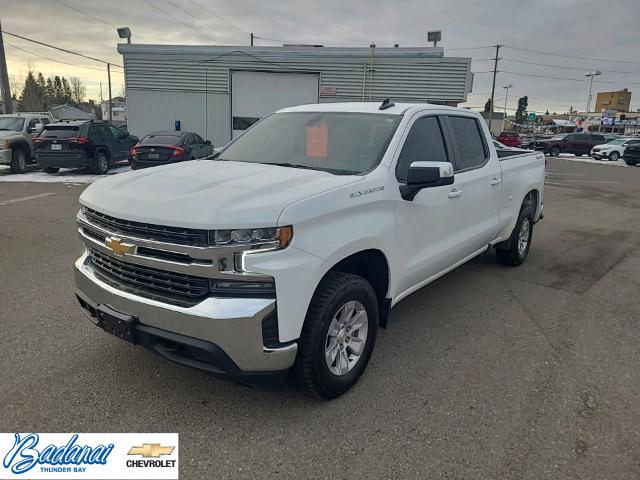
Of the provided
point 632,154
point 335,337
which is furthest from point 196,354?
point 632,154

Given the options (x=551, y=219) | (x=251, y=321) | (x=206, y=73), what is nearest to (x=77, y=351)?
(x=251, y=321)

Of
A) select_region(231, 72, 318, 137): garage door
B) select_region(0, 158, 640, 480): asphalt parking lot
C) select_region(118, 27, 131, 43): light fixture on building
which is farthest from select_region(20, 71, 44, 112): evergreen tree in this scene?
select_region(0, 158, 640, 480): asphalt parking lot

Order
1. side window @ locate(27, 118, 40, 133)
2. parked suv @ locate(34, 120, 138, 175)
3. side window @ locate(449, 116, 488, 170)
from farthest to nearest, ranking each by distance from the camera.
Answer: side window @ locate(27, 118, 40, 133)
parked suv @ locate(34, 120, 138, 175)
side window @ locate(449, 116, 488, 170)

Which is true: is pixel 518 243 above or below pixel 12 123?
below

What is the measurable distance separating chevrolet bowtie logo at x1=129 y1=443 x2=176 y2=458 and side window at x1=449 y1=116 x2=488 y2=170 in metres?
3.25

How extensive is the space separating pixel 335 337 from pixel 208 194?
1176mm

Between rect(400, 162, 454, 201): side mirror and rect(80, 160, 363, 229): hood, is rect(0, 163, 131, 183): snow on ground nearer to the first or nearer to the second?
rect(80, 160, 363, 229): hood

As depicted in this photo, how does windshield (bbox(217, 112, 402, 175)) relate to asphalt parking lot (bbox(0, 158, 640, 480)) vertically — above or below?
above

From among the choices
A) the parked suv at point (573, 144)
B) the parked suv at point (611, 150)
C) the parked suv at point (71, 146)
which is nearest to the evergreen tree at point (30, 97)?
the parked suv at point (71, 146)

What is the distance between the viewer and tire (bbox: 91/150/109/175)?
48.6ft

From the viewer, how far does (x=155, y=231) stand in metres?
2.58

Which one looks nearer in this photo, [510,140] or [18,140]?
[18,140]

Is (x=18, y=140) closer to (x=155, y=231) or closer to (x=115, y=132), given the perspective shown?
(x=115, y=132)

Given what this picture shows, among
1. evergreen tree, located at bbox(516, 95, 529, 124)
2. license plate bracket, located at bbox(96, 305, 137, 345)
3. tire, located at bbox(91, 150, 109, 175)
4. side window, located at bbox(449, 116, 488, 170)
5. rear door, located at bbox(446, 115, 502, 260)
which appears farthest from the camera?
evergreen tree, located at bbox(516, 95, 529, 124)
